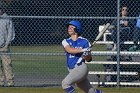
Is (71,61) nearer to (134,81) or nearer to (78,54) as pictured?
(78,54)

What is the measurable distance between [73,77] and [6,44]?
12.1 feet

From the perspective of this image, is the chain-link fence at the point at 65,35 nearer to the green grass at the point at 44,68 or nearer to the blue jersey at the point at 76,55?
the green grass at the point at 44,68

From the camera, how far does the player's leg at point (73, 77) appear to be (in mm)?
10500

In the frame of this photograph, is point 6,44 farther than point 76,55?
Yes

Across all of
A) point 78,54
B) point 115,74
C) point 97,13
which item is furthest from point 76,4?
point 78,54

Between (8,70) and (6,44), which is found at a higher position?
(6,44)

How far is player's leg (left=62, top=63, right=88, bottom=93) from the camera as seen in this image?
10500 mm

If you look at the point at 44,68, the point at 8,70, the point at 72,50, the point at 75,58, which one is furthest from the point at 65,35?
the point at 72,50

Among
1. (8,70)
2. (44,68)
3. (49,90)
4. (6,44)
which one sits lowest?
(44,68)

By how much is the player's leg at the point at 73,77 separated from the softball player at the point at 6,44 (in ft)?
11.4

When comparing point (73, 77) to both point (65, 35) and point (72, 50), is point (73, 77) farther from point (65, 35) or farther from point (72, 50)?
point (65, 35)

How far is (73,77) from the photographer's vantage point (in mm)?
10523

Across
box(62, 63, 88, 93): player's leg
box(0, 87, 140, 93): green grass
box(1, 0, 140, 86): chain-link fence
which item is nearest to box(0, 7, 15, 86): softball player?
box(1, 0, 140, 86): chain-link fence

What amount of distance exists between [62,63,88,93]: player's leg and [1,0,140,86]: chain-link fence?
296 cm
